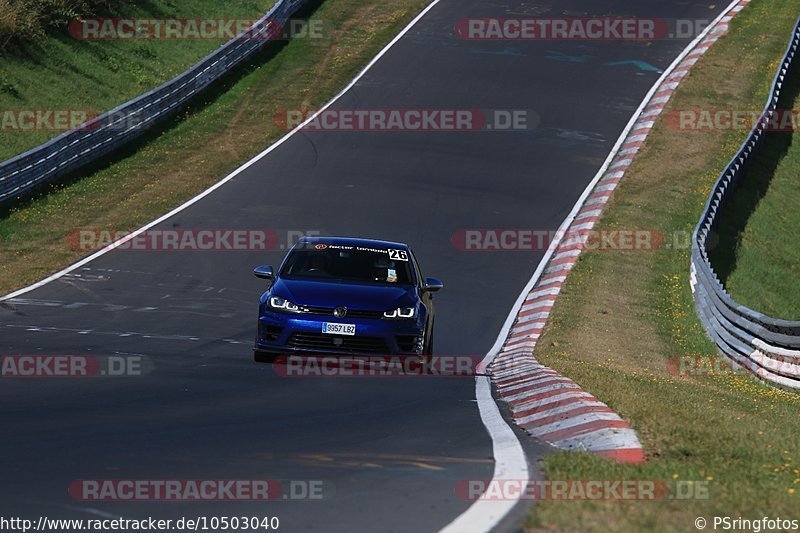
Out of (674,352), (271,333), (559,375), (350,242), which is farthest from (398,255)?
(674,352)

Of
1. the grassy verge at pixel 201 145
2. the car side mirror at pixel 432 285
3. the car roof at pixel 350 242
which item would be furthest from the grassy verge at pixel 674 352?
the grassy verge at pixel 201 145

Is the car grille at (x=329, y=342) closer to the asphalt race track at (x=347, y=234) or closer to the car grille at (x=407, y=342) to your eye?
the car grille at (x=407, y=342)

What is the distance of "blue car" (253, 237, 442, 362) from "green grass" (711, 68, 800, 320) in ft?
44.4

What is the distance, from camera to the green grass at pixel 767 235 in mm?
27000

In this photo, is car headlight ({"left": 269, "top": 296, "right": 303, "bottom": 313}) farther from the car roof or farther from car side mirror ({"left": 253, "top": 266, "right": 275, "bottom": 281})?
the car roof

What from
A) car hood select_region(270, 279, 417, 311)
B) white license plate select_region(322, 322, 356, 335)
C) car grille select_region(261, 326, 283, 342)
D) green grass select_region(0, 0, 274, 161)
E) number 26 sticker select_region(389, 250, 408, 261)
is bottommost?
car grille select_region(261, 326, 283, 342)

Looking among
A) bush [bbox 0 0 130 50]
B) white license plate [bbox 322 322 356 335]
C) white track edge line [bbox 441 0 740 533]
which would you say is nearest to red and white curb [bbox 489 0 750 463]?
white track edge line [bbox 441 0 740 533]

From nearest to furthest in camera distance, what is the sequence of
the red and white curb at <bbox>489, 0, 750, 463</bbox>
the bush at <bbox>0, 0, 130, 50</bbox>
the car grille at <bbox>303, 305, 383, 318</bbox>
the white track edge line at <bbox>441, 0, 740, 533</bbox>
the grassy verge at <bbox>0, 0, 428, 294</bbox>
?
the white track edge line at <bbox>441, 0, 740, 533</bbox> → the red and white curb at <bbox>489, 0, 750, 463</bbox> → the car grille at <bbox>303, 305, 383, 318</bbox> → the grassy verge at <bbox>0, 0, 428, 294</bbox> → the bush at <bbox>0, 0, 130, 50</bbox>

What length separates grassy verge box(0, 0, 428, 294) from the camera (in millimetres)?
23781

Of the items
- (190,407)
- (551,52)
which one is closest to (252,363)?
(190,407)

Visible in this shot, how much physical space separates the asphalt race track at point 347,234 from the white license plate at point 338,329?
833 mm

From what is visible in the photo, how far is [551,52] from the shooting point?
40062 mm

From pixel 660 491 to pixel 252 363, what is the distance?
7.45 m

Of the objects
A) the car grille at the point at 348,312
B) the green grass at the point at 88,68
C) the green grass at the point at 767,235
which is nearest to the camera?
the car grille at the point at 348,312
